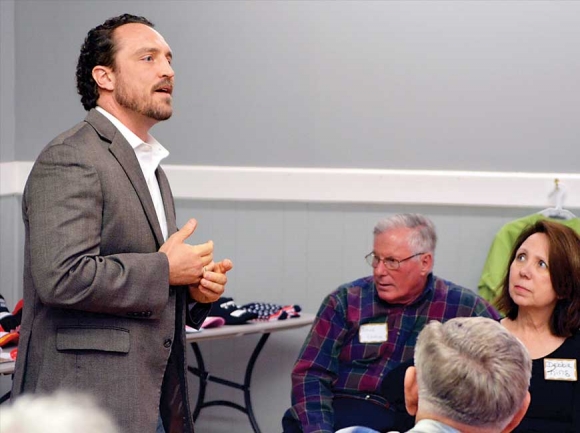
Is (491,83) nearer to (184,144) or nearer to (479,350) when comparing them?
(184,144)

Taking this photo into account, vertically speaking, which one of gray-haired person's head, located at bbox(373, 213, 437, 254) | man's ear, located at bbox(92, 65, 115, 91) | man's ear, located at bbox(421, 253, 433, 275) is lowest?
man's ear, located at bbox(421, 253, 433, 275)

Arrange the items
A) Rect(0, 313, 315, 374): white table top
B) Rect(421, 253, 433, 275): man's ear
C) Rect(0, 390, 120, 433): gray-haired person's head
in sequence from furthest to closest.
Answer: Rect(0, 313, 315, 374): white table top, Rect(421, 253, 433, 275): man's ear, Rect(0, 390, 120, 433): gray-haired person's head

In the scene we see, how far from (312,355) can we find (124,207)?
1288 millimetres

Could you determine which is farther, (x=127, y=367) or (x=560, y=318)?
(x=560, y=318)

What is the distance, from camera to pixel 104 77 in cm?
248

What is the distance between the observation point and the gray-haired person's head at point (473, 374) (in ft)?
5.27

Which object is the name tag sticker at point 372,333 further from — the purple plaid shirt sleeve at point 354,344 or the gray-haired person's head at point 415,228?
the gray-haired person's head at point 415,228

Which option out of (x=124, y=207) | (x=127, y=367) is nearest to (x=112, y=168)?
(x=124, y=207)

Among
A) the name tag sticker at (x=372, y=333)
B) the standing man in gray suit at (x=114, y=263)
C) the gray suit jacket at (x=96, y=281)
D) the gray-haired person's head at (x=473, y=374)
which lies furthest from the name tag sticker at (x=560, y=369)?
the gray-haired person's head at (x=473, y=374)

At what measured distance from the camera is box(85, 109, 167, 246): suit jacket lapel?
2355 mm

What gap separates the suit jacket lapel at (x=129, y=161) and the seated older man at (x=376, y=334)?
1.16m

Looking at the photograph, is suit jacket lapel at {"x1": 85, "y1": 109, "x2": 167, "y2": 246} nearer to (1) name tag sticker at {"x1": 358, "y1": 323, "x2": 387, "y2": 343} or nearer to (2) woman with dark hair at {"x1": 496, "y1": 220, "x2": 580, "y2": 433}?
(1) name tag sticker at {"x1": 358, "y1": 323, "x2": 387, "y2": 343}

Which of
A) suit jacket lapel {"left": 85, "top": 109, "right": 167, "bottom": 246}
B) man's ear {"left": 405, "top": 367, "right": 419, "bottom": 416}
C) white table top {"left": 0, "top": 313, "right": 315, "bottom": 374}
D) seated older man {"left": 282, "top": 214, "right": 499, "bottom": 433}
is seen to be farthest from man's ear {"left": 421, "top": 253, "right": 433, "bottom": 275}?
man's ear {"left": 405, "top": 367, "right": 419, "bottom": 416}

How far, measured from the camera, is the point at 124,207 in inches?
90.8
